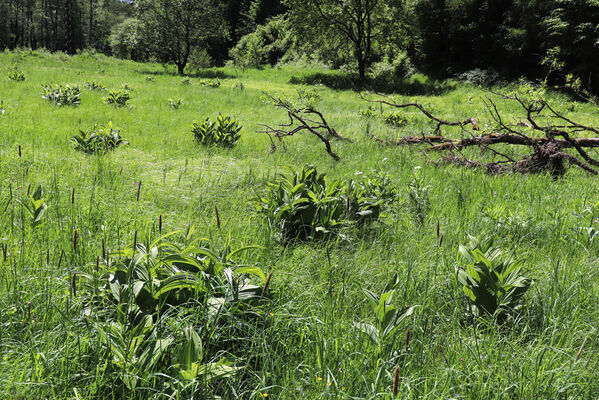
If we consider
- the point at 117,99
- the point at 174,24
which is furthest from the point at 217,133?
the point at 174,24

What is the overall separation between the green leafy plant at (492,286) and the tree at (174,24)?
30.2 meters

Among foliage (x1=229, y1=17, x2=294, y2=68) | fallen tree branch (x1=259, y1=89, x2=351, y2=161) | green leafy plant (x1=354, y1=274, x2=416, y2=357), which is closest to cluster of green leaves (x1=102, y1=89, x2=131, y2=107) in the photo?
fallen tree branch (x1=259, y1=89, x2=351, y2=161)

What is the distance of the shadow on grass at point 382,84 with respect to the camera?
2177 cm

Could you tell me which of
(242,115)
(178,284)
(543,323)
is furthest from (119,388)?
(242,115)

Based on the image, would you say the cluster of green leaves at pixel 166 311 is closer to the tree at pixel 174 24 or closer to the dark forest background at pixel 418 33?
the dark forest background at pixel 418 33

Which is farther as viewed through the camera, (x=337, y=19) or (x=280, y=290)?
(x=337, y=19)

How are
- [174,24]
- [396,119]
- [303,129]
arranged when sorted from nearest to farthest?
[303,129], [396,119], [174,24]

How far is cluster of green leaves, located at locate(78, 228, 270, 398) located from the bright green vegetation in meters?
0.01

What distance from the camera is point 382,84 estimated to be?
23594 mm

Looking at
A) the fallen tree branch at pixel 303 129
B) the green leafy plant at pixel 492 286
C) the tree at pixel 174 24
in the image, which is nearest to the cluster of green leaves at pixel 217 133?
the fallen tree branch at pixel 303 129

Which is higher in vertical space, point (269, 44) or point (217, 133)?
point (269, 44)

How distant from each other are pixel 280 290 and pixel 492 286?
1.28 metres

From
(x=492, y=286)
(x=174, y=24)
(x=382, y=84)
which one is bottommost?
(x=492, y=286)

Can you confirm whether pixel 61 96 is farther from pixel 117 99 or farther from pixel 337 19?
pixel 337 19
